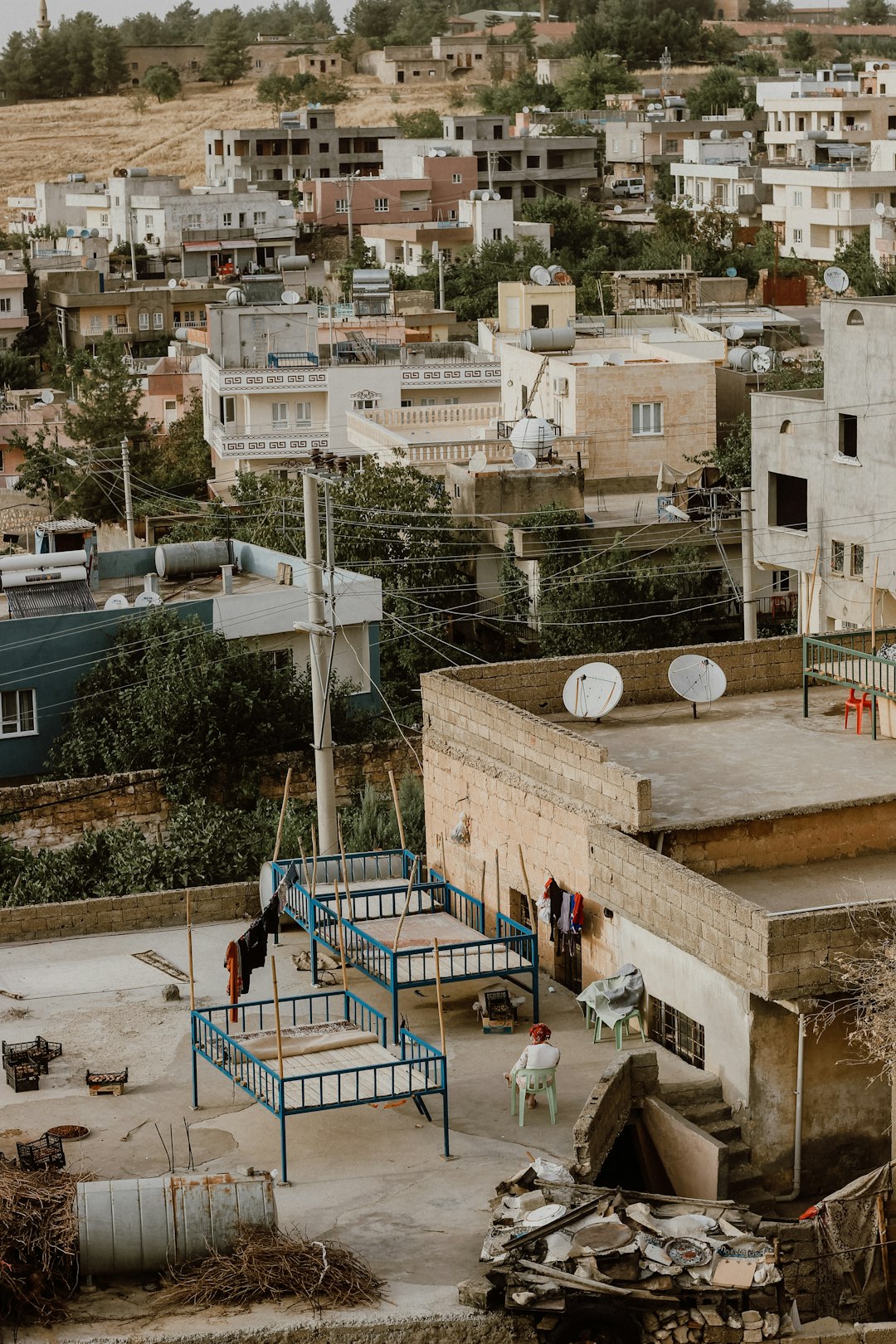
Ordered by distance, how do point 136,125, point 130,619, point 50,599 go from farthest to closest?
point 136,125 < point 50,599 < point 130,619

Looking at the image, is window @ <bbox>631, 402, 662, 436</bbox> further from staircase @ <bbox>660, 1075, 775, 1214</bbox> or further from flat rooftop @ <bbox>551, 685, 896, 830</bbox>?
staircase @ <bbox>660, 1075, 775, 1214</bbox>

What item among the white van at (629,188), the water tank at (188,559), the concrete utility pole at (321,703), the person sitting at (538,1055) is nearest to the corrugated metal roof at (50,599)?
the water tank at (188,559)

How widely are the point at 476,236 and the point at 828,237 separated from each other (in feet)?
45.3

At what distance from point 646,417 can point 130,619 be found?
616 inches

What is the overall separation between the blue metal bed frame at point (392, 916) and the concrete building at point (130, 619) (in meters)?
9.79

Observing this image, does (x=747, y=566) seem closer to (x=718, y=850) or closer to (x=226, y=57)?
(x=718, y=850)

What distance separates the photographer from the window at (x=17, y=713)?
3028 centimetres

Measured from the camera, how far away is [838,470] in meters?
32.3

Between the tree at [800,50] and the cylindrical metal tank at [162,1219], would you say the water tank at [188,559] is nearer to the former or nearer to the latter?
the cylindrical metal tank at [162,1219]

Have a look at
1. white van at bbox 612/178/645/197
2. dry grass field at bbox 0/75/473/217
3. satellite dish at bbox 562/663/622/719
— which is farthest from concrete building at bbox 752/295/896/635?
dry grass field at bbox 0/75/473/217

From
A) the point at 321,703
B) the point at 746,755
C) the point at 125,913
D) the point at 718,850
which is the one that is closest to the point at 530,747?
the point at 718,850

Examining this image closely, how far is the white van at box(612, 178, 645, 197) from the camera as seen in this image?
104 metres

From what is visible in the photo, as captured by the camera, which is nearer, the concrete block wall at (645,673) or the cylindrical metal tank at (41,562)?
the concrete block wall at (645,673)

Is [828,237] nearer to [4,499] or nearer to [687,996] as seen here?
[4,499]
